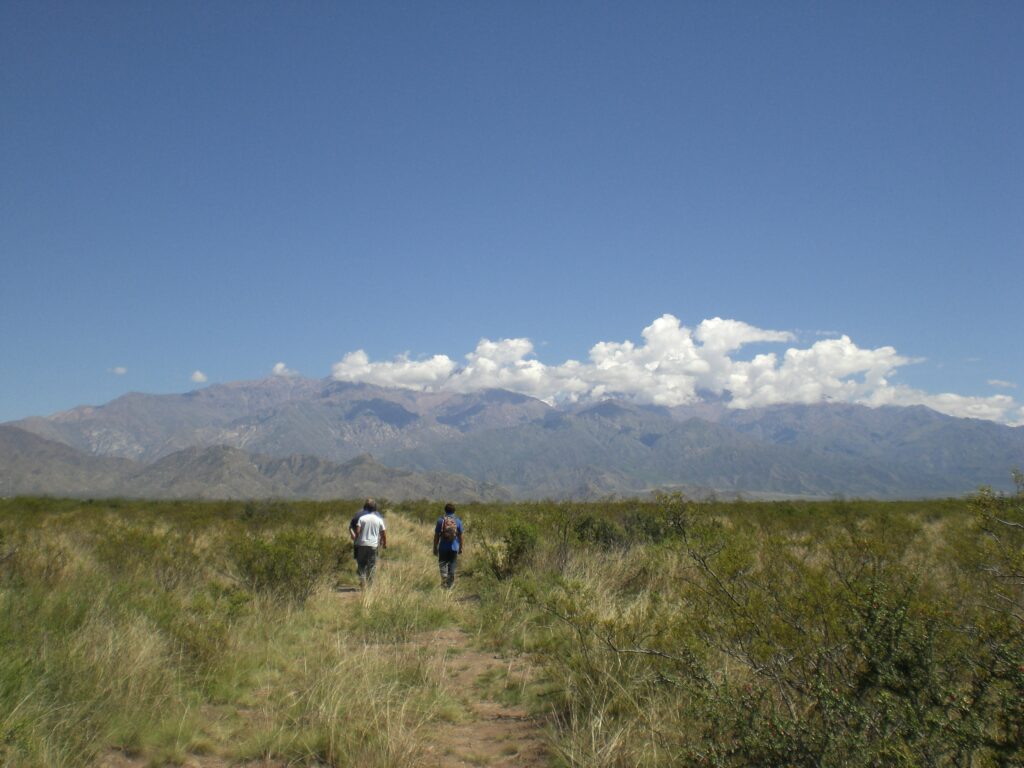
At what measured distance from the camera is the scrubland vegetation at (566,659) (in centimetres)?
345

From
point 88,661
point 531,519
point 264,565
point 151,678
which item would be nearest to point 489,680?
point 151,678

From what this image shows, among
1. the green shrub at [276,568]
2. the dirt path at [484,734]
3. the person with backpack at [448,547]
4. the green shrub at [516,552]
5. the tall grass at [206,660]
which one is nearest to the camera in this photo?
the tall grass at [206,660]

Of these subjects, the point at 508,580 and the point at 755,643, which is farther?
the point at 508,580

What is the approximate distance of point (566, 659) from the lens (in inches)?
262

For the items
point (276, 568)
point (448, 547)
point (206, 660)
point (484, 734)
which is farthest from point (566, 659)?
point (448, 547)

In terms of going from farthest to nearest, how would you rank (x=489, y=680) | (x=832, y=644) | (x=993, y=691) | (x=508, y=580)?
(x=508, y=580) < (x=489, y=680) < (x=832, y=644) < (x=993, y=691)

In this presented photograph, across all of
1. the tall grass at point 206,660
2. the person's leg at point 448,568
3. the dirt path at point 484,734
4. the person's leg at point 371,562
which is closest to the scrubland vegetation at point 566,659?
the tall grass at point 206,660

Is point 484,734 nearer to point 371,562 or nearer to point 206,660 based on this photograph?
point 206,660

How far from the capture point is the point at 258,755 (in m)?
5.16

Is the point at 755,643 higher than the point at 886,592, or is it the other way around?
the point at 886,592

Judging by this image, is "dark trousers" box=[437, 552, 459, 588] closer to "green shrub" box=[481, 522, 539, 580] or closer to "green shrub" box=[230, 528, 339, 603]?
"green shrub" box=[481, 522, 539, 580]

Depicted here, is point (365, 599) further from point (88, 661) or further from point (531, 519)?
point (531, 519)

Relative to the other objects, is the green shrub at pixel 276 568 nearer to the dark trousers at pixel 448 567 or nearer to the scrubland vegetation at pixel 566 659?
the scrubland vegetation at pixel 566 659

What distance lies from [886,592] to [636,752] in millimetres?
2424
